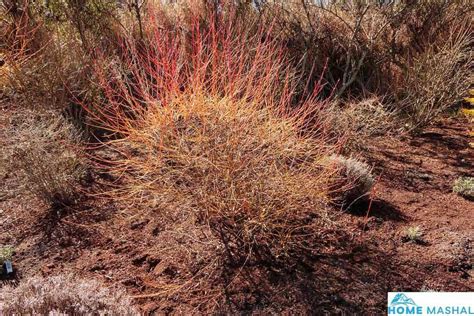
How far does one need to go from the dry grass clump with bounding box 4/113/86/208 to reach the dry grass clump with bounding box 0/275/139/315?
1.46 m

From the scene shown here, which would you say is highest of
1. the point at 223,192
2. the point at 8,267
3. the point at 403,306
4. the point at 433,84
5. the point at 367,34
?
the point at 367,34

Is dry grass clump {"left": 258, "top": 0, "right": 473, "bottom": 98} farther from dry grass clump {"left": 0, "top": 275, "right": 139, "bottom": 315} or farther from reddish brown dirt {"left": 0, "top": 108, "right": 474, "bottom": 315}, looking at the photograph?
dry grass clump {"left": 0, "top": 275, "right": 139, "bottom": 315}

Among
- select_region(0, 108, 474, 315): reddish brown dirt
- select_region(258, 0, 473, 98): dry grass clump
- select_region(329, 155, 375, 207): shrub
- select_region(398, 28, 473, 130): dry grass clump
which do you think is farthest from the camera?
select_region(258, 0, 473, 98): dry grass clump

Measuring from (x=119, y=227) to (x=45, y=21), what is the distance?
3583 millimetres

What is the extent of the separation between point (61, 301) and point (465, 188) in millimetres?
3541

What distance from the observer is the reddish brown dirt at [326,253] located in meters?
3.26

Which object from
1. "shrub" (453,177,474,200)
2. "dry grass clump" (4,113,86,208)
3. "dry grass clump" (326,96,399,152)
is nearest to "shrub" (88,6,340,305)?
"dry grass clump" (4,113,86,208)

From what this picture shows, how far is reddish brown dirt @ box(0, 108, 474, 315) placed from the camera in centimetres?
326

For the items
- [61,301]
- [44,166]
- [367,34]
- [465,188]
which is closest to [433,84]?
[367,34]

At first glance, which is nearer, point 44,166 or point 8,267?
point 8,267

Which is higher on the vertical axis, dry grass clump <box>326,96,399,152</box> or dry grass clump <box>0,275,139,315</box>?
dry grass clump <box>326,96,399,152</box>

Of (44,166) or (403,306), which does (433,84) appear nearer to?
(403,306)

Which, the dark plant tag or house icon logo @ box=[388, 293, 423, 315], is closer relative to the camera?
house icon logo @ box=[388, 293, 423, 315]

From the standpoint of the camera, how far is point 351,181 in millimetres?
4141
